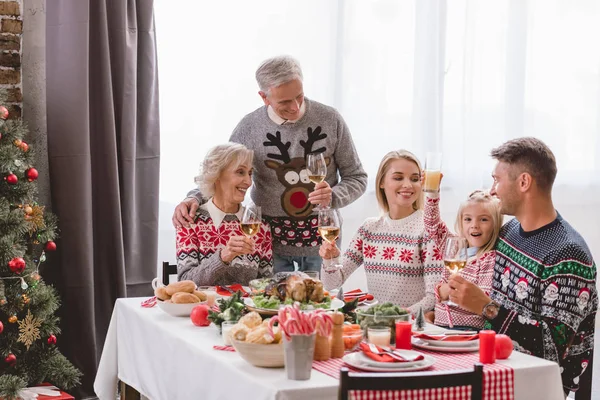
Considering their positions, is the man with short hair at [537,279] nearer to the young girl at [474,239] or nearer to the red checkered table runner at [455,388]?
the young girl at [474,239]

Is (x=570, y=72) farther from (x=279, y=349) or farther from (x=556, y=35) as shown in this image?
(x=279, y=349)

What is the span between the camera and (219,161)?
3365mm

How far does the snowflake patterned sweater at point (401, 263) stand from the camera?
120 inches

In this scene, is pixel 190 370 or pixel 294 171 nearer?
pixel 190 370

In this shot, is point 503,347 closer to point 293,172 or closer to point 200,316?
point 200,316

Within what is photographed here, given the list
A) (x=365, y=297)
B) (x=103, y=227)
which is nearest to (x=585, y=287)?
(x=365, y=297)

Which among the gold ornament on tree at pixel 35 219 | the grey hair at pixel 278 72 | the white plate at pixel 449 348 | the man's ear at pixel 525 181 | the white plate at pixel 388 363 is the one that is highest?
the grey hair at pixel 278 72

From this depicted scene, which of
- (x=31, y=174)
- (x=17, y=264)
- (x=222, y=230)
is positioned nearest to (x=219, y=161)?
(x=222, y=230)

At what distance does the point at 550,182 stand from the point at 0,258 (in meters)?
2.09

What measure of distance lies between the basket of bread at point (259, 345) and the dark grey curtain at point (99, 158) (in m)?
2.07

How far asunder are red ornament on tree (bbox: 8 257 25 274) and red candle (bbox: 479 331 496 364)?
1.95 m

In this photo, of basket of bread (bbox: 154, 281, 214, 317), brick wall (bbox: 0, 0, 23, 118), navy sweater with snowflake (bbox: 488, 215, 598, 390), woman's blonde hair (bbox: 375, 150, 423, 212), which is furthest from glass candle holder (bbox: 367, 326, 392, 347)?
brick wall (bbox: 0, 0, 23, 118)

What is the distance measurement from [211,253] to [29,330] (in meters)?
0.86

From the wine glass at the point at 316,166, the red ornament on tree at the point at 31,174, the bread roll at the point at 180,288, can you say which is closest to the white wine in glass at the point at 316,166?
A: the wine glass at the point at 316,166
